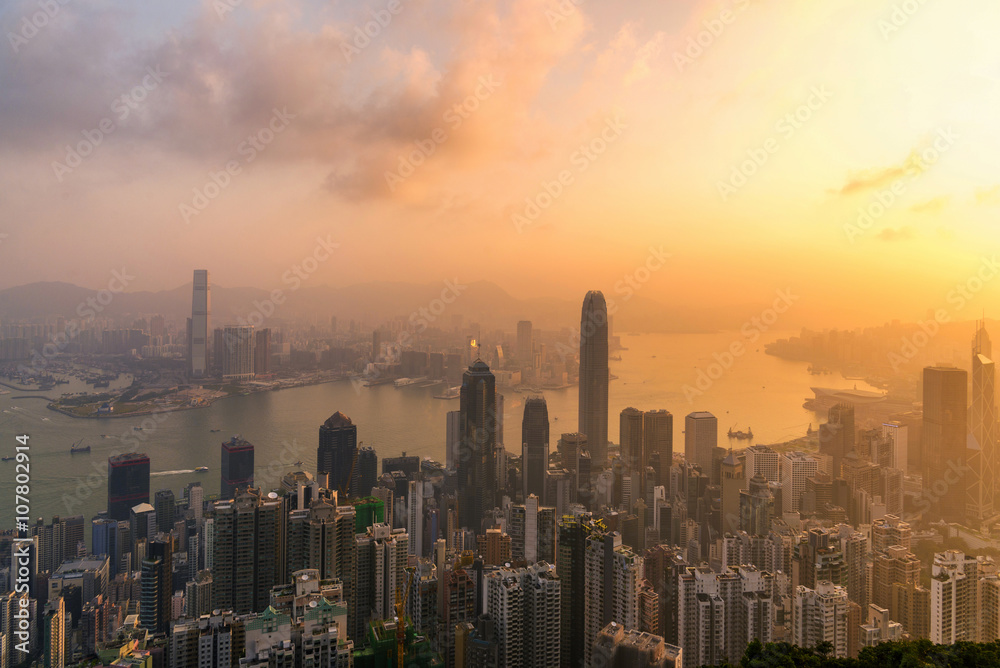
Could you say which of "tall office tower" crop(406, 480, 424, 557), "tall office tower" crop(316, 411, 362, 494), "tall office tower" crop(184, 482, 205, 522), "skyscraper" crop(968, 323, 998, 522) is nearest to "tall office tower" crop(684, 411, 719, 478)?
"skyscraper" crop(968, 323, 998, 522)

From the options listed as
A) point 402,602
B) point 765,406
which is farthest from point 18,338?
point 765,406

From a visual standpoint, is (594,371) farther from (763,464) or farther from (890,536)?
(890,536)

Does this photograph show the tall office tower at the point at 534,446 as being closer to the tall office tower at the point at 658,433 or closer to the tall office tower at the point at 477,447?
the tall office tower at the point at 477,447

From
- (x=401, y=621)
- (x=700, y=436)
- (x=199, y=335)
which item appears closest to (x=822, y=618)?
(x=401, y=621)

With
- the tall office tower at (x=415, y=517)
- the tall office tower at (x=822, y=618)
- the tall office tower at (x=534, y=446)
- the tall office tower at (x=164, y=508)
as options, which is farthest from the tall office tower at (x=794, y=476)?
the tall office tower at (x=164, y=508)

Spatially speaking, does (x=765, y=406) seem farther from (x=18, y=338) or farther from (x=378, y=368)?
(x=18, y=338)
